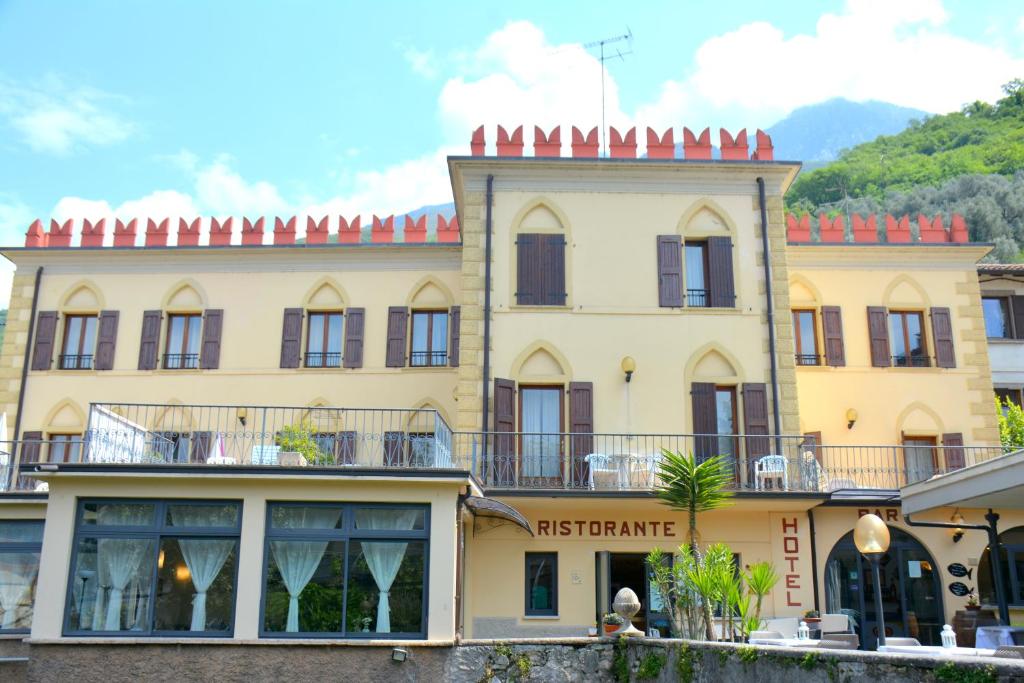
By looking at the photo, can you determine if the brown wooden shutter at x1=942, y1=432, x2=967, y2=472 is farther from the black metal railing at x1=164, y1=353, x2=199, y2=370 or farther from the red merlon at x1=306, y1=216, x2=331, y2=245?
the black metal railing at x1=164, y1=353, x2=199, y2=370

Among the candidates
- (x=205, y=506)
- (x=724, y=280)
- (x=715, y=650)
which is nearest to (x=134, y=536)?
(x=205, y=506)

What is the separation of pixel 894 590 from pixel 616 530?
521cm

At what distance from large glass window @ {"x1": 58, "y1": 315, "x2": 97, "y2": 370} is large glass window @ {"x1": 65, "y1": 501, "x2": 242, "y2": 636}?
9.47m

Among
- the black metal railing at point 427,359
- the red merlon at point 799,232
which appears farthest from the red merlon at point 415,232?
the red merlon at point 799,232

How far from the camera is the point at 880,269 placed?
21.4m

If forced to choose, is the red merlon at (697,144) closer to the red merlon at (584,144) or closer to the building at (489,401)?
the building at (489,401)

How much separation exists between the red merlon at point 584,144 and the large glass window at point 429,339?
178 inches

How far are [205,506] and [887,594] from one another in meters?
12.1

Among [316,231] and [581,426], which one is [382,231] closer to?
[316,231]

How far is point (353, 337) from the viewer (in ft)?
69.8

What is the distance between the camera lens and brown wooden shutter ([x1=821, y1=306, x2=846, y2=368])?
20891 mm

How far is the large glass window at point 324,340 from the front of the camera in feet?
70.0

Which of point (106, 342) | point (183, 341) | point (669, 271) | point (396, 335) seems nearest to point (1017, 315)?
point (669, 271)

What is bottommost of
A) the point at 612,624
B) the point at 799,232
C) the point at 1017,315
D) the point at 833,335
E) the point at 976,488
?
the point at 612,624
